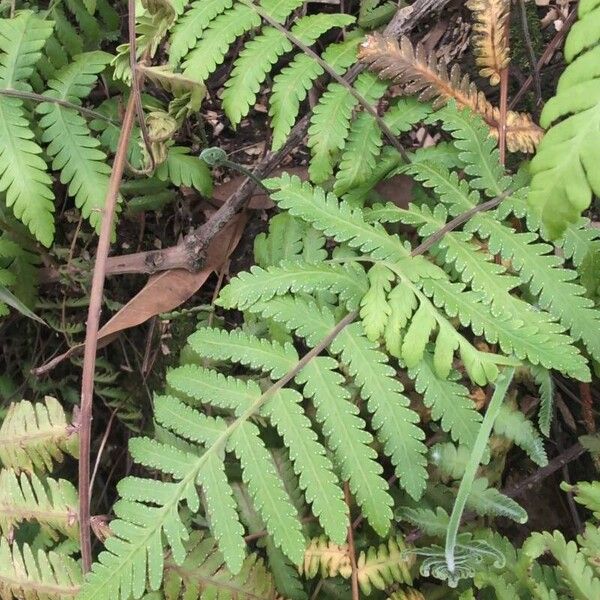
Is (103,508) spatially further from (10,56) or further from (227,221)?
(10,56)

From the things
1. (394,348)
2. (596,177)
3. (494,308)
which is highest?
(596,177)

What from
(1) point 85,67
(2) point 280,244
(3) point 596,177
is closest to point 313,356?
(2) point 280,244

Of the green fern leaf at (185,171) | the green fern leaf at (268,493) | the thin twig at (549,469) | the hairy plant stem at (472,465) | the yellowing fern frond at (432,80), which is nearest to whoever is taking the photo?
the hairy plant stem at (472,465)

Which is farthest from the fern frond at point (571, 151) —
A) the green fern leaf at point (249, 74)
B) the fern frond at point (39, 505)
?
the fern frond at point (39, 505)

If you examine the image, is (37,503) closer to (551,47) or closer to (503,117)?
(503,117)

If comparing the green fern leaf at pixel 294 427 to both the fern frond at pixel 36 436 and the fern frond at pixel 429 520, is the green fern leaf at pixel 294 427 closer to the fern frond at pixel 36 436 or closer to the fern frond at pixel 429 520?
the fern frond at pixel 429 520

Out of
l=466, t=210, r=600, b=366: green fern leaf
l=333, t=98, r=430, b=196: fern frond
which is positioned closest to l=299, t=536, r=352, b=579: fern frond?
l=466, t=210, r=600, b=366: green fern leaf
